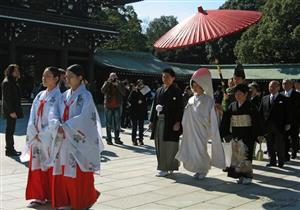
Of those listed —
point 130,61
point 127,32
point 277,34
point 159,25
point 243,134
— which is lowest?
point 243,134

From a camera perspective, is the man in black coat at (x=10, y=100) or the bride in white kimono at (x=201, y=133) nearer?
the bride in white kimono at (x=201, y=133)

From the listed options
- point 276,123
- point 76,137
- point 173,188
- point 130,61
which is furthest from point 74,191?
point 130,61

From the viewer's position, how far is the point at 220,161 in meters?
7.43

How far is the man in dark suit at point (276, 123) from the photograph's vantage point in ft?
29.2

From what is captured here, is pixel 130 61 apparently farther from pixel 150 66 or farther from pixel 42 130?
pixel 42 130

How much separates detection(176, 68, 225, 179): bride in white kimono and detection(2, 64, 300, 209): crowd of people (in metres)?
0.02

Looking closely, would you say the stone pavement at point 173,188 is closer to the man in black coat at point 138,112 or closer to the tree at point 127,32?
the man in black coat at point 138,112

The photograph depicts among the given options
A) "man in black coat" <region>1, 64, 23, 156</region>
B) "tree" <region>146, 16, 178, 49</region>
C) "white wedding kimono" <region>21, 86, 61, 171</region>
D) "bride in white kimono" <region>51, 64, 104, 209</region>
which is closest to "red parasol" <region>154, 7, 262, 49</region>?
"bride in white kimono" <region>51, 64, 104, 209</region>

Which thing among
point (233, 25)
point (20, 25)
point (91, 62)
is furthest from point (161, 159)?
point (91, 62)

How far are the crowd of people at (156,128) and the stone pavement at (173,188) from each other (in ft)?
1.01

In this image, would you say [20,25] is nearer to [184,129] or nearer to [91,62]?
[91,62]

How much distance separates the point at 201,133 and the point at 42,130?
2.92 metres

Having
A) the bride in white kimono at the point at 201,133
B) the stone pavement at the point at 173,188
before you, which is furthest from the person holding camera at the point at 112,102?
the bride in white kimono at the point at 201,133

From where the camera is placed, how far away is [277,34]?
31.6 m
